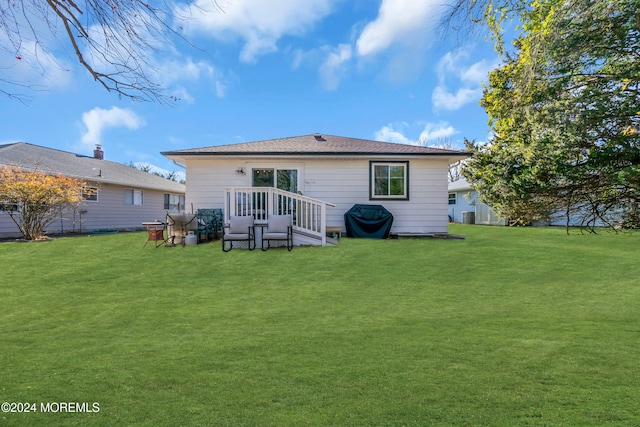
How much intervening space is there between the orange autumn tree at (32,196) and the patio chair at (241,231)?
783cm

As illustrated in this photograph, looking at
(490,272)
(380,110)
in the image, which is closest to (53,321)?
(490,272)

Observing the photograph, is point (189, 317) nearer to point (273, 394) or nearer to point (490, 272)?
point (273, 394)

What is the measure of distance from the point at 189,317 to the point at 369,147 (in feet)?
33.6

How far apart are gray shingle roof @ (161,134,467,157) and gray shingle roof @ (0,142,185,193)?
25.7ft

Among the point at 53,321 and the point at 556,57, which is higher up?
the point at 556,57

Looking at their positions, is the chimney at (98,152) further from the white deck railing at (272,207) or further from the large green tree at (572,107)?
the large green tree at (572,107)

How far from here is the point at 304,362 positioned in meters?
3.10

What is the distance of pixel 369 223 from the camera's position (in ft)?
39.4

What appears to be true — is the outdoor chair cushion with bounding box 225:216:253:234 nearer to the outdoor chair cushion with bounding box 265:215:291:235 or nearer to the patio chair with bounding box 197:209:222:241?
the outdoor chair cushion with bounding box 265:215:291:235

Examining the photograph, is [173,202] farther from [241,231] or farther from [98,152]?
[241,231]

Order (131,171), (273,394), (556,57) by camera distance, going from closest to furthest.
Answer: (273,394) < (556,57) < (131,171)

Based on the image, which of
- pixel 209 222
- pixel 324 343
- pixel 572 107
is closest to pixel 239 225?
pixel 209 222

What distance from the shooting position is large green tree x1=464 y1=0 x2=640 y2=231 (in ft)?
Answer: 15.2

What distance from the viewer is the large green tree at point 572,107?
15.2 ft
